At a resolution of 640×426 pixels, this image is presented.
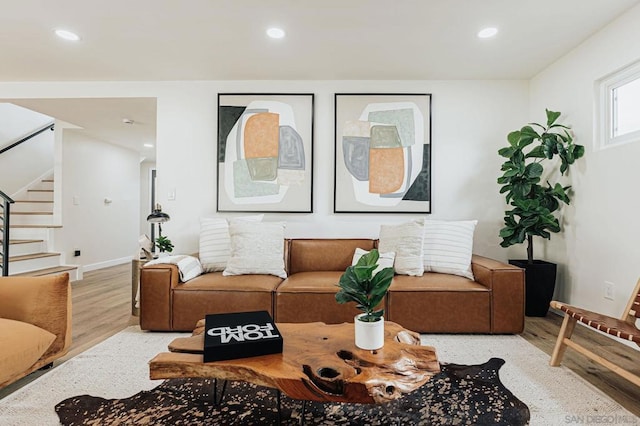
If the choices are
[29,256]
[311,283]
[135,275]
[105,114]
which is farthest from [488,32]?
[29,256]

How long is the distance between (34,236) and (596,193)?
278 inches

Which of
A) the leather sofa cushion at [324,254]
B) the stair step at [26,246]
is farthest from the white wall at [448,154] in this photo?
the stair step at [26,246]

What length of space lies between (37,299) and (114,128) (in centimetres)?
404

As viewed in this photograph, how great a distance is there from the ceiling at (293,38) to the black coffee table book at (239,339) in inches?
85.0

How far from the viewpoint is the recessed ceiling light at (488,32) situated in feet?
9.11

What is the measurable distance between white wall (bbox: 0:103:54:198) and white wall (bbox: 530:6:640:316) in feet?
24.9

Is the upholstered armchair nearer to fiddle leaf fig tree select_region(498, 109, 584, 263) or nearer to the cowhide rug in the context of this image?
the cowhide rug

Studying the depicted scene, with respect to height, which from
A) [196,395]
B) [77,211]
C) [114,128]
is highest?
[114,128]

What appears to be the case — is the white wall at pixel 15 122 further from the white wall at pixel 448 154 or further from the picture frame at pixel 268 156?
the picture frame at pixel 268 156

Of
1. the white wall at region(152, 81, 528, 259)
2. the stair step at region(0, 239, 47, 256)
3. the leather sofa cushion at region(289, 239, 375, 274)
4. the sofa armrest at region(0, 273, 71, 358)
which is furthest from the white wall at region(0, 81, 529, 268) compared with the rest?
the stair step at region(0, 239, 47, 256)

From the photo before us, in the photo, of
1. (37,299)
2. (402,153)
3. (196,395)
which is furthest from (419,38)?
(37,299)

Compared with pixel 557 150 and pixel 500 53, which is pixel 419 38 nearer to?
pixel 500 53

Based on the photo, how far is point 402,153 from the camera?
3.74 metres

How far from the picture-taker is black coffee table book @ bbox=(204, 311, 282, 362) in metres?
1.38
